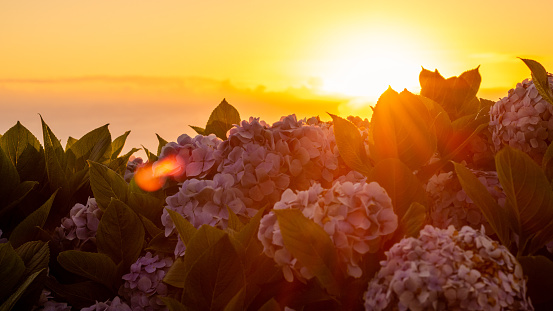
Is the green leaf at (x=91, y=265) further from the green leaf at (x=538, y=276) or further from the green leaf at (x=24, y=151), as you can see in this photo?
the green leaf at (x=538, y=276)

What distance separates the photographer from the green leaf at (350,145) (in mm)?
3412

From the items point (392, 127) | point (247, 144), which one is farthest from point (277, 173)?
point (392, 127)

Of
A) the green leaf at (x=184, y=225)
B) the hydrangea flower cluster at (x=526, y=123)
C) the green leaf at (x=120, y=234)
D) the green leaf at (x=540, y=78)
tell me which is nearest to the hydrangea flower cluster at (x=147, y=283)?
the green leaf at (x=120, y=234)

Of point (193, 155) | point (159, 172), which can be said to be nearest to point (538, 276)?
point (193, 155)

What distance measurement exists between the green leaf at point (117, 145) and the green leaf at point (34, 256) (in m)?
1.87

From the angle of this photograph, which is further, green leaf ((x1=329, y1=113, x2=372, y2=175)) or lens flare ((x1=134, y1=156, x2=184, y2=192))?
lens flare ((x1=134, y1=156, x2=184, y2=192))

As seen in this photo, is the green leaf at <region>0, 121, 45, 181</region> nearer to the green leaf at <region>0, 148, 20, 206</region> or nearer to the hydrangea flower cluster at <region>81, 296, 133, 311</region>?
the green leaf at <region>0, 148, 20, 206</region>

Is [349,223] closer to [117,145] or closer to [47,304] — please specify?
[47,304]

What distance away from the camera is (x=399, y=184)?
9.12 feet

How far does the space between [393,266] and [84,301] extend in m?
2.54

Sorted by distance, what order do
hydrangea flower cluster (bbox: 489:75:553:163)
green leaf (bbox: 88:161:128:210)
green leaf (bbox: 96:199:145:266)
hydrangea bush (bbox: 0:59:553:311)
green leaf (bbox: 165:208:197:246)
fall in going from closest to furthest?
hydrangea bush (bbox: 0:59:553:311)
green leaf (bbox: 165:208:197:246)
hydrangea flower cluster (bbox: 489:75:553:163)
green leaf (bbox: 96:199:145:266)
green leaf (bbox: 88:161:128:210)

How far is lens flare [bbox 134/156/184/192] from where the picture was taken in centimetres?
399

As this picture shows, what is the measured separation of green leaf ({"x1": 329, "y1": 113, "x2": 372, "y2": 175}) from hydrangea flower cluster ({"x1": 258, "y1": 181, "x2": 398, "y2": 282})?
0.91 meters

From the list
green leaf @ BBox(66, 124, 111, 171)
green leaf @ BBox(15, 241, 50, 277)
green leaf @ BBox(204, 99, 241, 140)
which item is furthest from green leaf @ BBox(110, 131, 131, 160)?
green leaf @ BBox(15, 241, 50, 277)
